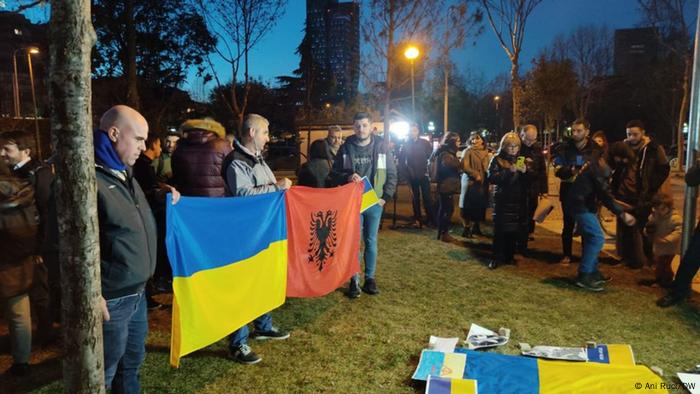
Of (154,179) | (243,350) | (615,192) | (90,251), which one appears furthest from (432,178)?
(90,251)

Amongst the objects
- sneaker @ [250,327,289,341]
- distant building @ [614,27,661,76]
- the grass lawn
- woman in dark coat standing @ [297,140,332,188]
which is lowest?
the grass lawn

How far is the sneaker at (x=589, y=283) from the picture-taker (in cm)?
603

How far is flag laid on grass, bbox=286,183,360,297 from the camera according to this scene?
4.80 metres

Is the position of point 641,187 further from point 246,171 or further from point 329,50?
point 329,50

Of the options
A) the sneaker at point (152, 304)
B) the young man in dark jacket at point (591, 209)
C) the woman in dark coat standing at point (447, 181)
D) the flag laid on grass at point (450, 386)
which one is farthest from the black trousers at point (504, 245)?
the sneaker at point (152, 304)

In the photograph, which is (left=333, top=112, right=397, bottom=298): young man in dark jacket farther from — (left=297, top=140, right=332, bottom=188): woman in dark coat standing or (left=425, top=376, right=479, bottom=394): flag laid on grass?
(left=425, top=376, right=479, bottom=394): flag laid on grass

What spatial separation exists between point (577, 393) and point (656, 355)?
1.23 m

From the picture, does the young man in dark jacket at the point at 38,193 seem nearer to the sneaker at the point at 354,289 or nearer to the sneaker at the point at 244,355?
the sneaker at the point at 244,355

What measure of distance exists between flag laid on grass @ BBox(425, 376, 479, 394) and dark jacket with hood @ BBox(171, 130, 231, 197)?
2769 mm

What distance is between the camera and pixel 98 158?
2531 millimetres

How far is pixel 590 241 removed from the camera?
6082 mm

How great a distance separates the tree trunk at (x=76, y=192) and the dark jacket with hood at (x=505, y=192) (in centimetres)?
585

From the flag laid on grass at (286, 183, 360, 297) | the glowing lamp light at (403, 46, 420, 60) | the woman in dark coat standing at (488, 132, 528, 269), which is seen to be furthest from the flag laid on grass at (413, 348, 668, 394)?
the glowing lamp light at (403, 46, 420, 60)

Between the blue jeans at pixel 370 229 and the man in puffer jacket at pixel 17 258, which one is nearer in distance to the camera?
the man in puffer jacket at pixel 17 258
